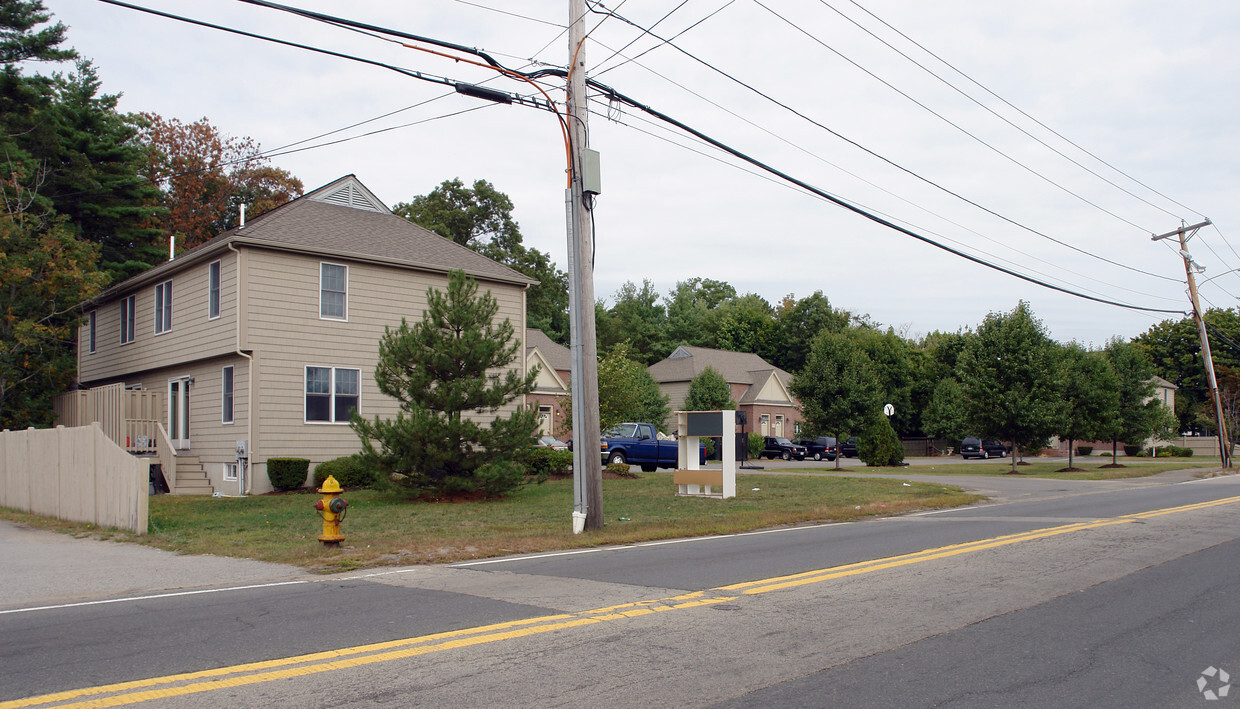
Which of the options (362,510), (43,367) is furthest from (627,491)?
(43,367)

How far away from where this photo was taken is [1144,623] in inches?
286

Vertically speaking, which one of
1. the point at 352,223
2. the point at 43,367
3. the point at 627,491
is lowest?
the point at 627,491

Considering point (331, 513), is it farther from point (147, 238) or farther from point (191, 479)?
point (147, 238)

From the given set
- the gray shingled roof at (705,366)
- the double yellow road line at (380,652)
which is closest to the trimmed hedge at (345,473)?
the double yellow road line at (380,652)

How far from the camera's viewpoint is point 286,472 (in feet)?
74.0

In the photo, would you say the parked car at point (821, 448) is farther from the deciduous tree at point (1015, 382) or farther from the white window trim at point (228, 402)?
the white window trim at point (228, 402)

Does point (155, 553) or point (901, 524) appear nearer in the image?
point (155, 553)

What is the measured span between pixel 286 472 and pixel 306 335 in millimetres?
3767

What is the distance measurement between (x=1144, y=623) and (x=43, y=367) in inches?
1186

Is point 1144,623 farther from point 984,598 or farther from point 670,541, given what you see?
point 670,541

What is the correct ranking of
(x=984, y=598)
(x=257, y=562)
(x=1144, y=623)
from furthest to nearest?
(x=257, y=562) → (x=984, y=598) → (x=1144, y=623)

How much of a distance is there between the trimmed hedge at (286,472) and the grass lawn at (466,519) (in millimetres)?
689

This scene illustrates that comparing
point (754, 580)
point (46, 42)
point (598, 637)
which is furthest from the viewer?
point (46, 42)

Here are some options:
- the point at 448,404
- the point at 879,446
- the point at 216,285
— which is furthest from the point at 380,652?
the point at 879,446
